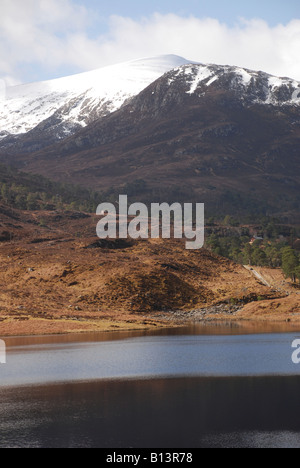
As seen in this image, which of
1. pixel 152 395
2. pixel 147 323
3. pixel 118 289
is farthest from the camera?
pixel 118 289

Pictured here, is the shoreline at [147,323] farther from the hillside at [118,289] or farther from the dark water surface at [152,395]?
the dark water surface at [152,395]

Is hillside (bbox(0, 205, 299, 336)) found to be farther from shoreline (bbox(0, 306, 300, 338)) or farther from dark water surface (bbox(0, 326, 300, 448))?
dark water surface (bbox(0, 326, 300, 448))

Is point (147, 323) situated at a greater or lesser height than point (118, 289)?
lesser

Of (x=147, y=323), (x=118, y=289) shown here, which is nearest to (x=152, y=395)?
(x=147, y=323)

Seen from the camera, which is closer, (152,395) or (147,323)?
(152,395)

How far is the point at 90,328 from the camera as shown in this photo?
9162cm

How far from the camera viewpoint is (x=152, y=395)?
44.3 metres

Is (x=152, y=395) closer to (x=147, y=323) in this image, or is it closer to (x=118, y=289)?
(x=147, y=323)

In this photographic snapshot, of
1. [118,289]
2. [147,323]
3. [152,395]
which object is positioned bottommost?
[152,395]

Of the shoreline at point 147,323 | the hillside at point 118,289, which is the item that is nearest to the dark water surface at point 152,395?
the shoreline at point 147,323

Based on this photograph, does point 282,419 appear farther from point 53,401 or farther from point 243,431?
point 53,401

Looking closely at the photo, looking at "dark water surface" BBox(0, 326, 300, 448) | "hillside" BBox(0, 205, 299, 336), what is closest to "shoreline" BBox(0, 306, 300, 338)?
"hillside" BBox(0, 205, 299, 336)

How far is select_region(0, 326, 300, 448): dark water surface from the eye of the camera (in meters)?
35.1

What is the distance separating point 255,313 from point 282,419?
68.4 metres
